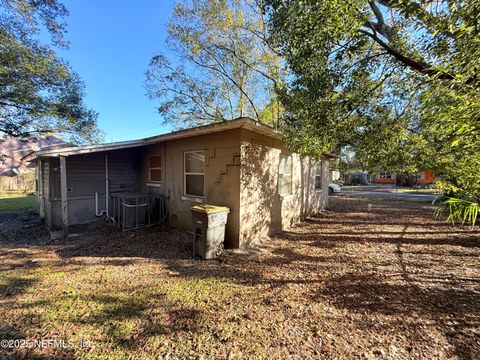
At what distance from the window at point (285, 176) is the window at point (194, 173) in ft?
8.35

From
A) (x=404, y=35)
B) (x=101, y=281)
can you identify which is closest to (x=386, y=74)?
(x=404, y=35)

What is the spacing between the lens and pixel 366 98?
4539mm

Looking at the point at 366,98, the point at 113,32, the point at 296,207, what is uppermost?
the point at 113,32

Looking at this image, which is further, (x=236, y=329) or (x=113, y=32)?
(x=113, y=32)

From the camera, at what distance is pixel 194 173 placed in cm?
645

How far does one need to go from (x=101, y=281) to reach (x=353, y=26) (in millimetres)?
6121

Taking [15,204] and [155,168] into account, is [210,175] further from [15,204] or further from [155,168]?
[15,204]

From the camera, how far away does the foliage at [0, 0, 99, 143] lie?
760 cm

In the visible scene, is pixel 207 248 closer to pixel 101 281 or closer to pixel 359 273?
pixel 101 281

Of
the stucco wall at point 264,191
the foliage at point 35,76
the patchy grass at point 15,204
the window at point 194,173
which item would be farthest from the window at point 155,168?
the patchy grass at point 15,204

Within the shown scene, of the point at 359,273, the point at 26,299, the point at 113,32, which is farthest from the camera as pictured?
the point at 113,32

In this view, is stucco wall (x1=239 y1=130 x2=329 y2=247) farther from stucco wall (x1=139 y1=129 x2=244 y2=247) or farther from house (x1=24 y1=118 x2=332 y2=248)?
stucco wall (x1=139 y1=129 x2=244 y2=247)

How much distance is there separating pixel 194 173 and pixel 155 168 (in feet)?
7.79

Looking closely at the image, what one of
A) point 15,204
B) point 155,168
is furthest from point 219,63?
point 15,204
